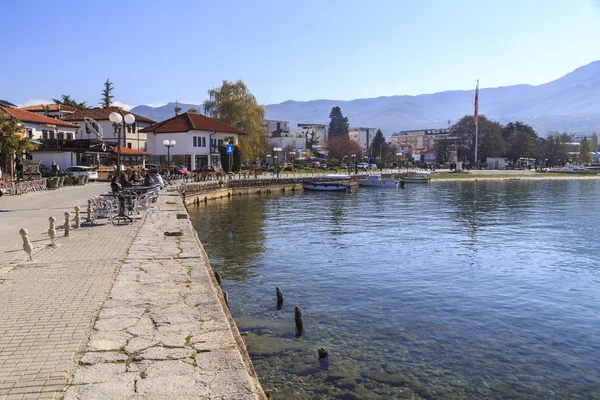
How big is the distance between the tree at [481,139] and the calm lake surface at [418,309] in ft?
346

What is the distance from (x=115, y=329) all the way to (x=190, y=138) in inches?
2268

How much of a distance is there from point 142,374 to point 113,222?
1248 cm

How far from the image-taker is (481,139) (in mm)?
125375

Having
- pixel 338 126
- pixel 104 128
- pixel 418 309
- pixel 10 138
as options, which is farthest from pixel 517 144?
pixel 418 309

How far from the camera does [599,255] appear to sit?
18.8m

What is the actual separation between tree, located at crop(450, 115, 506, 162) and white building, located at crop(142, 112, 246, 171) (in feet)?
259

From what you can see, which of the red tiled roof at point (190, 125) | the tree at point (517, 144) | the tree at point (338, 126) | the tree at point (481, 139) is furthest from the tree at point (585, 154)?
the red tiled roof at point (190, 125)

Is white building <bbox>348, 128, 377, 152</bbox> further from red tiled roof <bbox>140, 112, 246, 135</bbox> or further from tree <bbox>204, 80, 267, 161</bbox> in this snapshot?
red tiled roof <bbox>140, 112, 246, 135</bbox>

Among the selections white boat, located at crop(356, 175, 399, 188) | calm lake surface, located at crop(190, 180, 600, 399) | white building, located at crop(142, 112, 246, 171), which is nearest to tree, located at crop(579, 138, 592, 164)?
white boat, located at crop(356, 175, 399, 188)

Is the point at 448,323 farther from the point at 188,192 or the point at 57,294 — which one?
the point at 188,192

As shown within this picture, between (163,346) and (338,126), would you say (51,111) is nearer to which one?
(163,346)

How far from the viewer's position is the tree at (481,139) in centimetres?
12419

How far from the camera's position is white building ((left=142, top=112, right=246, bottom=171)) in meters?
62.4

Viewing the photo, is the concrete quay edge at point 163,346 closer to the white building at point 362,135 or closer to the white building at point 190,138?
the white building at point 190,138
